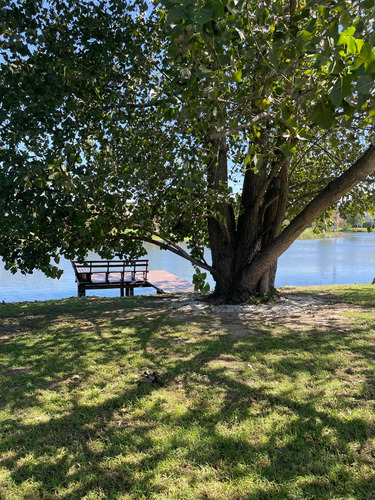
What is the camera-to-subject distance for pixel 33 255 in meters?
6.77

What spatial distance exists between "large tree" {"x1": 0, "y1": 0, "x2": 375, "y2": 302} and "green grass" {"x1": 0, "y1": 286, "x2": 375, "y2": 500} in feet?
6.90

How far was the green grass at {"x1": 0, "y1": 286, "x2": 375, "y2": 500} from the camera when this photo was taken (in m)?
2.75

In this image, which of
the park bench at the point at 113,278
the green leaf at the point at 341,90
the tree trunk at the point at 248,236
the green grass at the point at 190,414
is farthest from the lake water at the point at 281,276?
the green leaf at the point at 341,90

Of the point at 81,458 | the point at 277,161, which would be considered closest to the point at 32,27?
the point at 277,161

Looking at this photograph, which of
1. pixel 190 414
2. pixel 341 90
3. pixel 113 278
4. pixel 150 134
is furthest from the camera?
pixel 113 278

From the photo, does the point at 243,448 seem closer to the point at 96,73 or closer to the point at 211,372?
the point at 211,372

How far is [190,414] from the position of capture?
362cm

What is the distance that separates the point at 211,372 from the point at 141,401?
0.99 metres

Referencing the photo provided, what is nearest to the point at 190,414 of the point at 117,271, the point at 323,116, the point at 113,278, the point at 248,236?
the point at 323,116

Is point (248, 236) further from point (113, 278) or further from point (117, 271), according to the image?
point (113, 278)

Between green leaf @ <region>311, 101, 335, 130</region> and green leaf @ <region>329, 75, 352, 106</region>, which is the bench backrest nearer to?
green leaf @ <region>311, 101, 335, 130</region>

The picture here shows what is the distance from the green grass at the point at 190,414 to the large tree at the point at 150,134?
2.10 m

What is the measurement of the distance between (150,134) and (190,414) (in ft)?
15.9

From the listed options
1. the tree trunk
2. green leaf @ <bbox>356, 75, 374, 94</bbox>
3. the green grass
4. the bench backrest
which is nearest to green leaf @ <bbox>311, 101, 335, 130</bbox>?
green leaf @ <bbox>356, 75, 374, 94</bbox>
